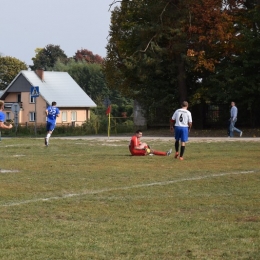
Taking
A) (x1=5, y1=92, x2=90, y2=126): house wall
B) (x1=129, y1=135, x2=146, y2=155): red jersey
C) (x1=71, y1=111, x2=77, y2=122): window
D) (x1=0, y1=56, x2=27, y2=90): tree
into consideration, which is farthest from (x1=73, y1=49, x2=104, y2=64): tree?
(x1=129, y1=135, x2=146, y2=155): red jersey

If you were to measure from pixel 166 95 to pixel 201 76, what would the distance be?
264 cm

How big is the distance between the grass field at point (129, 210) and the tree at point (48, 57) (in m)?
117

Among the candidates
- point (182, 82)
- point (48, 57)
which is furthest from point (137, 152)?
point (48, 57)

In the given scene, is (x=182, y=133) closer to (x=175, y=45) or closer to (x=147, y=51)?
(x=175, y=45)

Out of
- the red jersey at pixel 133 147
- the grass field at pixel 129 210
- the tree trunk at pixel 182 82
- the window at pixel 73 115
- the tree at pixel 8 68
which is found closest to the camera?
the grass field at pixel 129 210

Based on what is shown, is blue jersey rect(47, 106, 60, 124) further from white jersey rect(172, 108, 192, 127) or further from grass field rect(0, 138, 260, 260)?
grass field rect(0, 138, 260, 260)

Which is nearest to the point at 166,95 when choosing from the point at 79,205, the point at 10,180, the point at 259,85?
the point at 259,85

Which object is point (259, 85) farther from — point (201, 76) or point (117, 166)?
point (117, 166)

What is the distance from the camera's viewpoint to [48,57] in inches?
5458

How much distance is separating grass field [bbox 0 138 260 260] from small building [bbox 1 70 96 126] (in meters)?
69.9

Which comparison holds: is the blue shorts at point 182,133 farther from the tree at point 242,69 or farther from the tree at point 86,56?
the tree at point 86,56

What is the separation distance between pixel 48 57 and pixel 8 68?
1849cm

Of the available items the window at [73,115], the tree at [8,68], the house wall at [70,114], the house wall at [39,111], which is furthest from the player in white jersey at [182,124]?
the tree at [8,68]

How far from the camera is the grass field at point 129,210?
861cm
